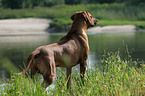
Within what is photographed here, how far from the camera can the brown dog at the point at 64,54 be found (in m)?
4.35

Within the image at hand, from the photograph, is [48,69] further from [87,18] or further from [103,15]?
[103,15]

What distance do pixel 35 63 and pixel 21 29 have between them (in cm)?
2079

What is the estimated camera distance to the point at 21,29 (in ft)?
81.1

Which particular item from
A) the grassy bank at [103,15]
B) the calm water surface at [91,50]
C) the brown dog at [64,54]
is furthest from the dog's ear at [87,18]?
the grassy bank at [103,15]

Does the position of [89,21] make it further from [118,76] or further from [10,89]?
[10,89]

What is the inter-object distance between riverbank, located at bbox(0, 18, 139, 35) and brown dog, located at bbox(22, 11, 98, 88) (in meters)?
18.9

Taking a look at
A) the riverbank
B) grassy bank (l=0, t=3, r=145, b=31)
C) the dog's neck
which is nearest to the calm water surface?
the dog's neck

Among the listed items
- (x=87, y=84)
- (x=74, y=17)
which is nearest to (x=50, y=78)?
(x=87, y=84)

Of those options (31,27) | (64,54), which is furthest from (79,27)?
(31,27)

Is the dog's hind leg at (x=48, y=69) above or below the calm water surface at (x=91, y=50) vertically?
above

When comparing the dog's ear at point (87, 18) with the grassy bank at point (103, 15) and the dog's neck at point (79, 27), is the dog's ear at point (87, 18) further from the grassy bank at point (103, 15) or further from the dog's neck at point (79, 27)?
the grassy bank at point (103, 15)

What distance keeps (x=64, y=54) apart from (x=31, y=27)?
20855 mm

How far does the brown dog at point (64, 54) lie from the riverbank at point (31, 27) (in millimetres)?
18943

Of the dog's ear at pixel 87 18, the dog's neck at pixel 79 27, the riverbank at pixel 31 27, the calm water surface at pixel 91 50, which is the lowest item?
the riverbank at pixel 31 27
